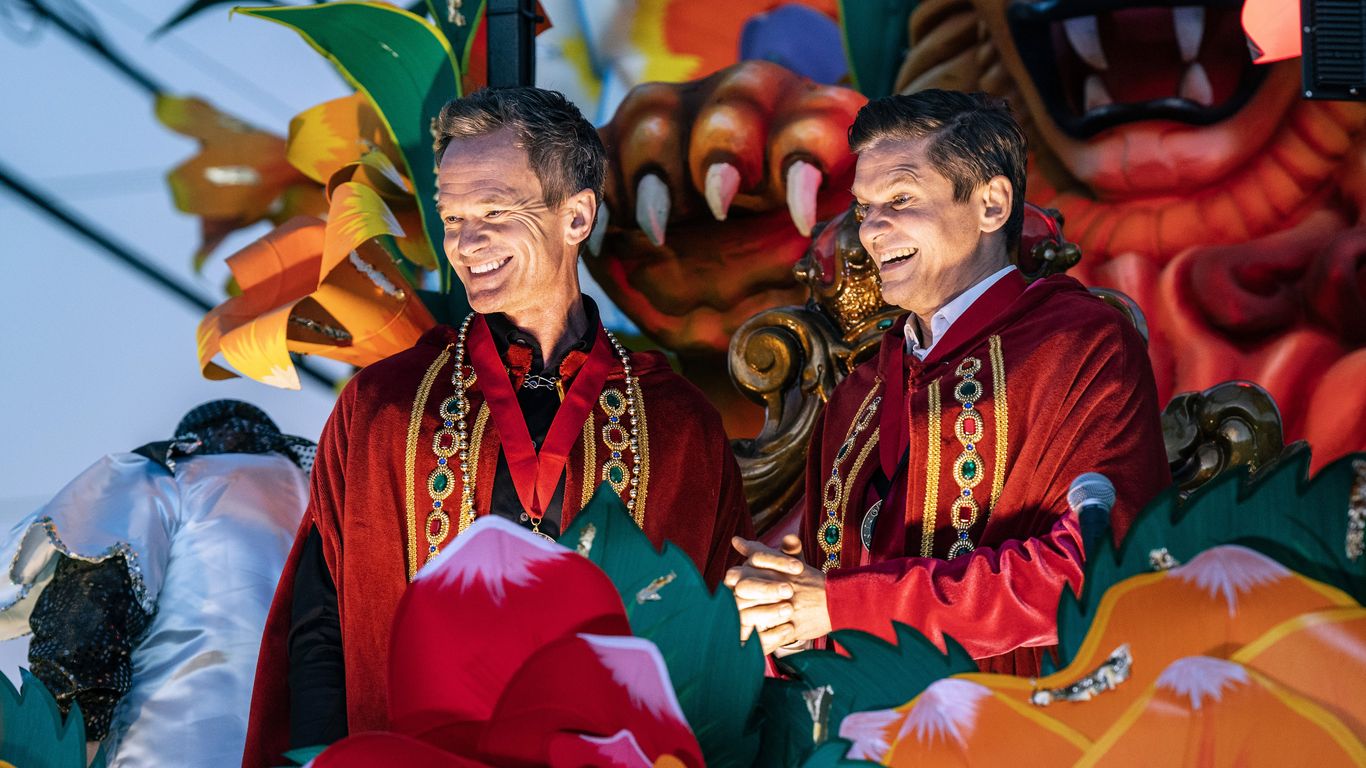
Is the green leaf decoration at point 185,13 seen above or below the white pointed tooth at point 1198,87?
above

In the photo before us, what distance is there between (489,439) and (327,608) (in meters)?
0.23

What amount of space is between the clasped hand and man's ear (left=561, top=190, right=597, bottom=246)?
0.45 metres

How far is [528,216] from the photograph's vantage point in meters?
1.72

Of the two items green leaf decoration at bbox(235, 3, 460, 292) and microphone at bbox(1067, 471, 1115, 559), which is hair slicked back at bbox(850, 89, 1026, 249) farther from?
green leaf decoration at bbox(235, 3, 460, 292)

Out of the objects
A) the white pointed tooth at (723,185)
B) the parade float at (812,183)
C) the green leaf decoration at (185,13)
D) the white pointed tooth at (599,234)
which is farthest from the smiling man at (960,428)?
the green leaf decoration at (185,13)

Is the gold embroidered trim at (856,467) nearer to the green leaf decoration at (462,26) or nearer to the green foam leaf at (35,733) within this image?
the green foam leaf at (35,733)

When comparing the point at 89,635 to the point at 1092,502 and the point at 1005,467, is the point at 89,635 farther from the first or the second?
the point at 1092,502

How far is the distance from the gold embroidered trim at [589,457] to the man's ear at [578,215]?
7.2 inches

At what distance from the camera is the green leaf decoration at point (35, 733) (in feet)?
3.93

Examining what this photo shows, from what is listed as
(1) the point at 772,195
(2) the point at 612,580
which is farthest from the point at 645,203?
(2) the point at 612,580

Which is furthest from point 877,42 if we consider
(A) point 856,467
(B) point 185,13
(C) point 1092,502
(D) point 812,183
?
(C) point 1092,502

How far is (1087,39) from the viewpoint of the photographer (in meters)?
2.26

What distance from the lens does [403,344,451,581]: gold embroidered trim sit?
167 cm

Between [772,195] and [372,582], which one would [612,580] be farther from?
[772,195]
